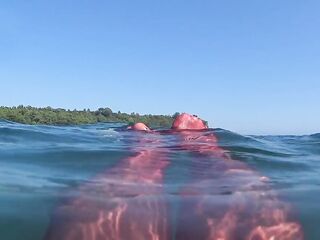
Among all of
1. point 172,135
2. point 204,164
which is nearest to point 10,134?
point 172,135

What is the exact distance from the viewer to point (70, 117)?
2133 centimetres

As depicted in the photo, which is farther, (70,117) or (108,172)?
(70,117)

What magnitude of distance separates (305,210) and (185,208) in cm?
164

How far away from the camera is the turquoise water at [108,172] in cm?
560

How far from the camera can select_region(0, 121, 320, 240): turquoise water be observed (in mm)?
5598

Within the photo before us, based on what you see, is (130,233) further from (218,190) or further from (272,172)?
(272,172)

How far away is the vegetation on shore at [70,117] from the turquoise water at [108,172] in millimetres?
9663

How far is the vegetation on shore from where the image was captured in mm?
20516

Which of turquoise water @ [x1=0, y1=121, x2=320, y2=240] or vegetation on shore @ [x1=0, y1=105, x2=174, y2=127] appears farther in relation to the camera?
vegetation on shore @ [x1=0, y1=105, x2=174, y2=127]

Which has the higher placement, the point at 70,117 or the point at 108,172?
the point at 70,117

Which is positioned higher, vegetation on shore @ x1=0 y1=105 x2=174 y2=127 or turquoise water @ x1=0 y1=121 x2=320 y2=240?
vegetation on shore @ x1=0 y1=105 x2=174 y2=127

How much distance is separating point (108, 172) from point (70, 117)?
14655 mm

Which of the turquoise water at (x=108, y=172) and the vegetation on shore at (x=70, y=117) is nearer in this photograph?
the turquoise water at (x=108, y=172)

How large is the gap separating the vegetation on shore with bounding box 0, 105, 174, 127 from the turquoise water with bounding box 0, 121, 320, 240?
9.66m
